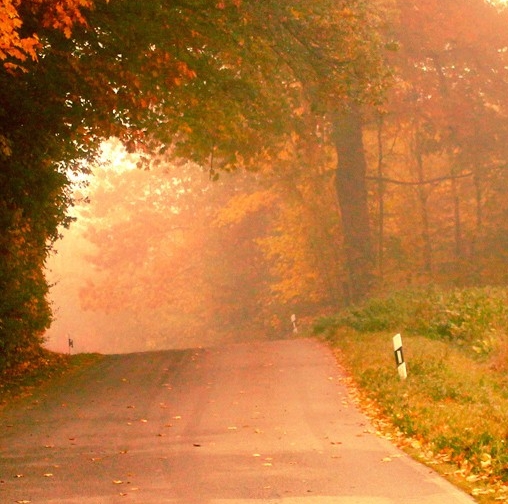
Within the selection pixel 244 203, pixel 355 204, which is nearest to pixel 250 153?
pixel 355 204

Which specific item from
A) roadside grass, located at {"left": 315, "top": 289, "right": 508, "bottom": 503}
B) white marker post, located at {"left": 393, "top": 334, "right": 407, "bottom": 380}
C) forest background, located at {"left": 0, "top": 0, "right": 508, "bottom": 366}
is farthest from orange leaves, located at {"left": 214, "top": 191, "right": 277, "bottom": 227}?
white marker post, located at {"left": 393, "top": 334, "right": 407, "bottom": 380}

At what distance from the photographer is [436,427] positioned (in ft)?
42.2

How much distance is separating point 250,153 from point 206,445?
1765 centimetres

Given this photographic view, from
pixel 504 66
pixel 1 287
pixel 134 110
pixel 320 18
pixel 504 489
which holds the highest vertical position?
pixel 504 66

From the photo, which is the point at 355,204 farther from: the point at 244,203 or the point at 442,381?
the point at 442,381

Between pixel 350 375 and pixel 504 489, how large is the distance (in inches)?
399

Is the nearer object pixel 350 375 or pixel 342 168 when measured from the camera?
pixel 350 375

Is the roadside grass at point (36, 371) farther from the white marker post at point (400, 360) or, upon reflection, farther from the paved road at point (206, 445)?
the white marker post at point (400, 360)

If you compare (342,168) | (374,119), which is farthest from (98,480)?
(374,119)

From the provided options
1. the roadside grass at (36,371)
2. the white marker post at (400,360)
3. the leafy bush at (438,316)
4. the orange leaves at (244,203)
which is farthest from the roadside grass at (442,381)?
the orange leaves at (244,203)

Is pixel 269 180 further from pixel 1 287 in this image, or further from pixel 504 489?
pixel 504 489

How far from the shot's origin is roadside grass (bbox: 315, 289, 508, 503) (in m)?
11.1

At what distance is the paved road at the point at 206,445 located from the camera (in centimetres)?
1012

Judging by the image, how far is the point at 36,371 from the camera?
2289 centimetres
